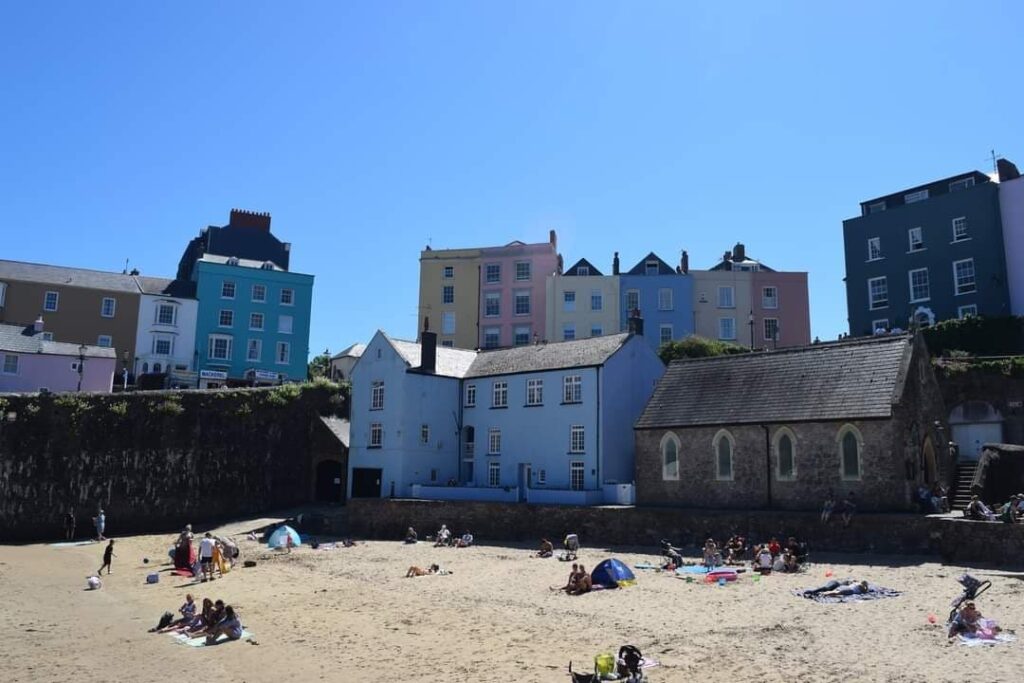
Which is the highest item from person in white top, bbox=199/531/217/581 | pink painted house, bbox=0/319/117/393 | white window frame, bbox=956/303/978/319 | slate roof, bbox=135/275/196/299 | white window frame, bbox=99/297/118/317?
slate roof, bbox=135/275/196/299

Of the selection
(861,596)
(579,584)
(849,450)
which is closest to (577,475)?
(849,450)

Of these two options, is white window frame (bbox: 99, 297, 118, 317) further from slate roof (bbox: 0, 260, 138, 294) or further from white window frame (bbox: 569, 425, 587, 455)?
white window frame (bbox: 569, 425, 587, 455)

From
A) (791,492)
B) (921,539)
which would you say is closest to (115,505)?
(791,492)

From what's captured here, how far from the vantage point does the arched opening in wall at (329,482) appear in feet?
161

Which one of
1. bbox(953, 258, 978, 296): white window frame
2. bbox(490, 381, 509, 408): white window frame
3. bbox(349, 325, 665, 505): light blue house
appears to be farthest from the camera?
bbox(953, 258, 978, 296): white window frame

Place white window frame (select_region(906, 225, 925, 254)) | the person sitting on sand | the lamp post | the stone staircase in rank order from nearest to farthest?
the person sitting on sand → the stone staircase → the lamp post → white window frame (select_region(906, 225, 925, 254))

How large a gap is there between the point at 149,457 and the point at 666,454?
27734mm

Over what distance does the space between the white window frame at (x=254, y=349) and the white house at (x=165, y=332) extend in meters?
3.81

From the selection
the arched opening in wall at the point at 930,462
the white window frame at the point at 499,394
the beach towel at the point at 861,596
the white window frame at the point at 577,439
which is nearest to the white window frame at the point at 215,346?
the white window frame at the point at 499,394

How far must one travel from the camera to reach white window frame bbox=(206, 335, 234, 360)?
59.1m

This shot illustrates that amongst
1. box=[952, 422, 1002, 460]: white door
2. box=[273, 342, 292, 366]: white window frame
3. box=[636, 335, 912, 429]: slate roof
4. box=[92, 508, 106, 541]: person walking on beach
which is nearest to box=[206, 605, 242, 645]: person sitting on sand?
box=[636, 335, 912, 429]: slate roof

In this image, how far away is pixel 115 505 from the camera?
42750 millimetres

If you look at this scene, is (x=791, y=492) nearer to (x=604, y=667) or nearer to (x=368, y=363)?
(x=604, y=667)

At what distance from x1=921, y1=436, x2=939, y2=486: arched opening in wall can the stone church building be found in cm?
7
